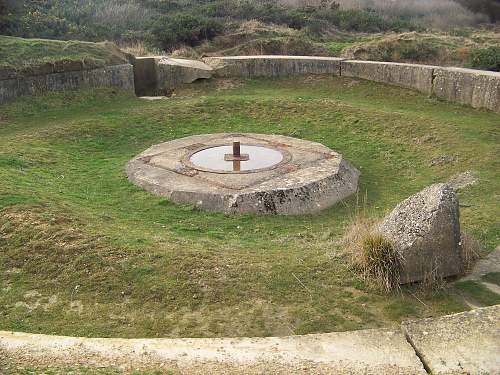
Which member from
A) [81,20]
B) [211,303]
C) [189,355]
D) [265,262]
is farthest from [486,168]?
[81,20]

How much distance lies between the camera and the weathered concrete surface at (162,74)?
15.9 m

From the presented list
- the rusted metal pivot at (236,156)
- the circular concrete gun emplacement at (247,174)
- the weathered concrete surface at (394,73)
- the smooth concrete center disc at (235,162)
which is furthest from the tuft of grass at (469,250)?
the weathered concrete surface at (394,73)

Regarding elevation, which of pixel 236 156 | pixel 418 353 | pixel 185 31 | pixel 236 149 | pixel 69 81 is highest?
pixel 185 31

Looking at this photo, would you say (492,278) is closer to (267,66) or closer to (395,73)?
(395,73)

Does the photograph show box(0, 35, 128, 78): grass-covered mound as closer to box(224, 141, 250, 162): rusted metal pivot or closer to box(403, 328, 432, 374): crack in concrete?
box(224, 141, 250, 162): rusted metal pivot

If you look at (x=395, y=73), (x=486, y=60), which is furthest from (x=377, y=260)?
(x=486, y=60)

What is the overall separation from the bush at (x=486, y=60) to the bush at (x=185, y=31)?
9.64m

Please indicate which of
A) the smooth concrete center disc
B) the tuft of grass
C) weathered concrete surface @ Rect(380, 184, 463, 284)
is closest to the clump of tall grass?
weathered concrete surface @ Rect(380, 184, 463, 284)

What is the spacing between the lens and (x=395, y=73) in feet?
47.9

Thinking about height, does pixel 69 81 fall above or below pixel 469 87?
above

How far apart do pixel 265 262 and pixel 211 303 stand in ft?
3.32

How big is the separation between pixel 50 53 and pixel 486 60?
11014 millimetres

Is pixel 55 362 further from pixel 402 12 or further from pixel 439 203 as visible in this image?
pixel 402 12

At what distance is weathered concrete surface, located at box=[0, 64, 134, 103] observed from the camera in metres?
13.3
